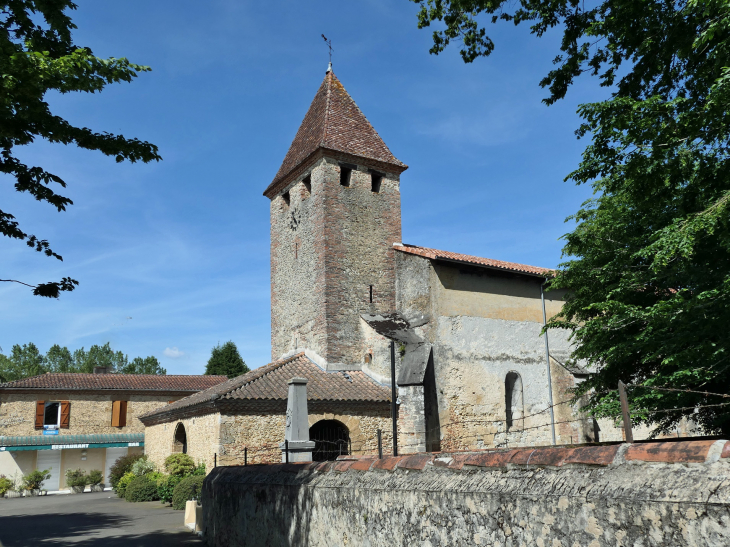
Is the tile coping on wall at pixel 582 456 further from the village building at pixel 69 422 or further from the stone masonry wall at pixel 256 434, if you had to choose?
the village building at pixel 69 422

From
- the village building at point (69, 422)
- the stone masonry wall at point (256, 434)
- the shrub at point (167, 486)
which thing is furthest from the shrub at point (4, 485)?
the stone masonry wall at point (256, 434)

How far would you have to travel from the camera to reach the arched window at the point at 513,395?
20250 millimetres

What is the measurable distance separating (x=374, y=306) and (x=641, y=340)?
1040 cm

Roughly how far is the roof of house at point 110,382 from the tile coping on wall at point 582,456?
104 ft

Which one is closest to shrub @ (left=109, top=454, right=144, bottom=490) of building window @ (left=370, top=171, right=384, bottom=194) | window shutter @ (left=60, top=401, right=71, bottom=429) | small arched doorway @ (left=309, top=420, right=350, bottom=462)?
window shutter @ (left=60, top=401, right=71, bottom=429)

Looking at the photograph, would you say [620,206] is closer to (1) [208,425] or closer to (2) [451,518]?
(2) [451,518]

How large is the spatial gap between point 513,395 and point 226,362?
3411 centimetres

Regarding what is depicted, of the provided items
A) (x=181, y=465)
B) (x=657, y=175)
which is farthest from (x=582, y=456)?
(x=181, y=465)

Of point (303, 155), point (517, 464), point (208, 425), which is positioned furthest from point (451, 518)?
point (303, 155)

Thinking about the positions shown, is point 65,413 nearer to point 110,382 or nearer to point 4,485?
point 110,382

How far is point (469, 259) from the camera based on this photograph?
21.1m

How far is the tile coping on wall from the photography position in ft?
9.59

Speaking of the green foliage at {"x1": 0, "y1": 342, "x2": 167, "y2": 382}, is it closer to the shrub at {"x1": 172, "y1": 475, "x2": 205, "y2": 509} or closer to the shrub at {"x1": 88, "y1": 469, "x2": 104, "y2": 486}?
the shrub at {"x1": 88, "y1": 469, "x2": 104, "y2": 486}

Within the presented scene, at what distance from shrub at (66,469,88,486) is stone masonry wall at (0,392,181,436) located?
206 cm
